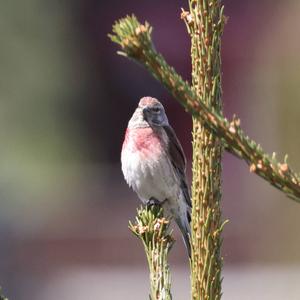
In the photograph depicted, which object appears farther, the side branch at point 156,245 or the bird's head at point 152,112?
the bird's head at point 152,112

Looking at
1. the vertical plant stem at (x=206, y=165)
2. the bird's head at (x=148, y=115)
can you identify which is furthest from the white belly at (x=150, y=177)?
the vertical plant stem at (x=206, y=165)

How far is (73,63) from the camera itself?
18.7 meters

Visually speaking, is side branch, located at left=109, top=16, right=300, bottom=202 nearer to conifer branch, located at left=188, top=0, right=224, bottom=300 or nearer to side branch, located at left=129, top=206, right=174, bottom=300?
conifer branch, located at left=188, top=0, right=224, bottom=300

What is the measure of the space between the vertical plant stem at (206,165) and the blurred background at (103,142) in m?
8.23

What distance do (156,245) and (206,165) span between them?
0.76 ft

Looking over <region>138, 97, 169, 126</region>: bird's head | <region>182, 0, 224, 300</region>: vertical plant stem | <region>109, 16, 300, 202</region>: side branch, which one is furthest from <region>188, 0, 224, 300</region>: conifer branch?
<region>138, 97, 169, 126</region>: bird's head

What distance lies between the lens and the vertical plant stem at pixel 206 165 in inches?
93.4

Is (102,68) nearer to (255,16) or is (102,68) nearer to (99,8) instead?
(99,8)

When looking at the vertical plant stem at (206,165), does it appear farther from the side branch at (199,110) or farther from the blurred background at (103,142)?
the blurred background at (103,142)

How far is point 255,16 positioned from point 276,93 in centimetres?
426

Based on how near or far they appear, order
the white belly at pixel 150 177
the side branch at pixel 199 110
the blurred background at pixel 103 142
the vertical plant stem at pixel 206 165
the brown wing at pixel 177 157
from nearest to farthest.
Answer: the side branch at pixel 199 110 → the vertical plant stem at pixel 206 165 → the white belly at pixel 150 177 → the brown wing at pixel 177 157 → the blurred background at pixel 103 142

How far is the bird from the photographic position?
464cm

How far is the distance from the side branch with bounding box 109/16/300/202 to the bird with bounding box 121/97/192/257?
251 centimetres

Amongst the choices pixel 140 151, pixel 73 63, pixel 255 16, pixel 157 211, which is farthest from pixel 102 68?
pixel 157 211
